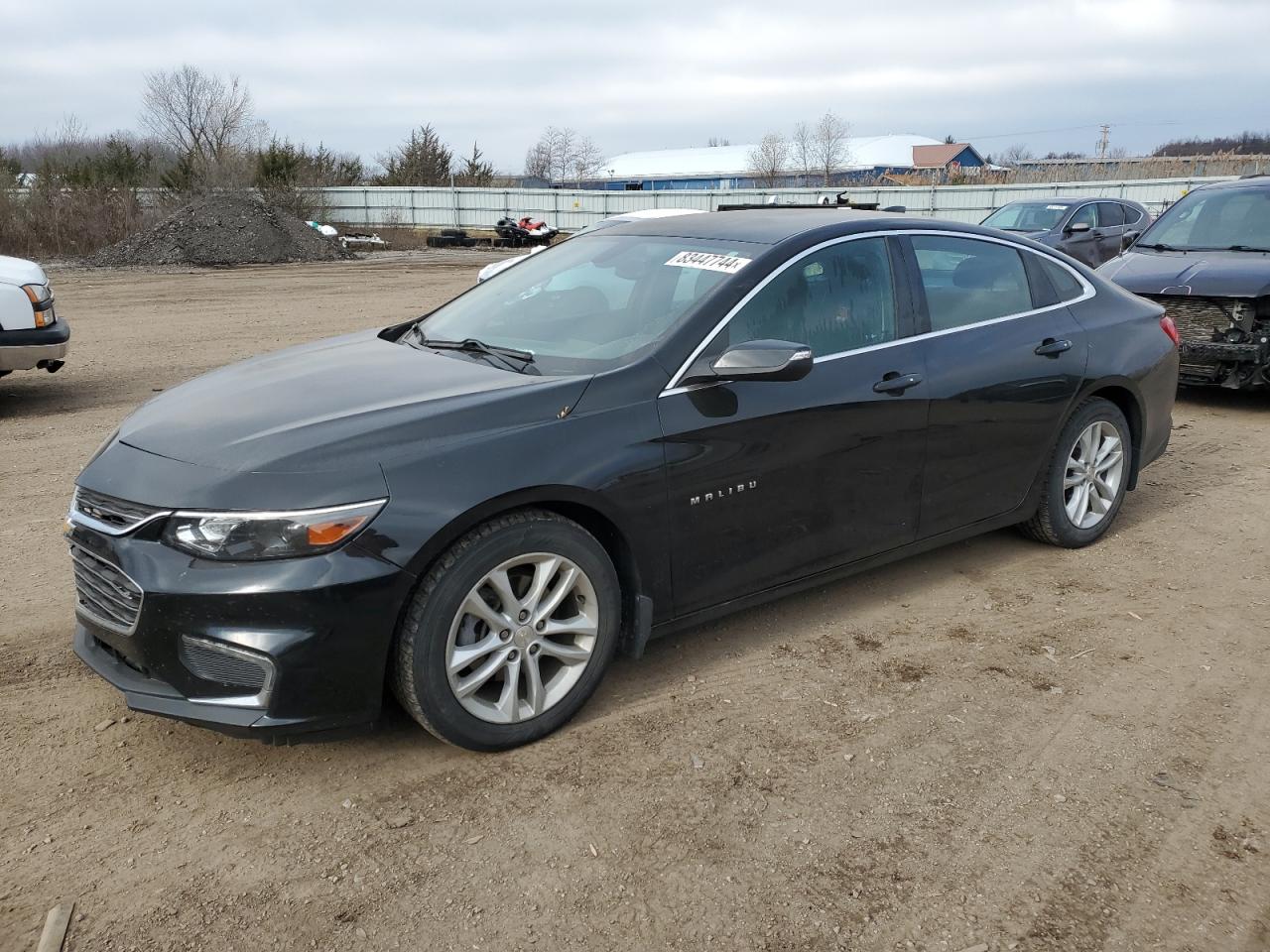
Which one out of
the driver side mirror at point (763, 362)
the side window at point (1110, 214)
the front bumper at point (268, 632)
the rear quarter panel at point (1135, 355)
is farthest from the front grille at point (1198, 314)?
the side window at point (1110, 214)

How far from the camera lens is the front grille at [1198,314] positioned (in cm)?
816

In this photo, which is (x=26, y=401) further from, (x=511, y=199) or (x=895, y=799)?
(x=511, y=199)

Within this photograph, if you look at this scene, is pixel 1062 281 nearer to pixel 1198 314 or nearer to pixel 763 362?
pixel 763 362

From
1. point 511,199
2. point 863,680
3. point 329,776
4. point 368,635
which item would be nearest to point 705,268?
point 863,680

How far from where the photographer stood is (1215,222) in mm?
9289

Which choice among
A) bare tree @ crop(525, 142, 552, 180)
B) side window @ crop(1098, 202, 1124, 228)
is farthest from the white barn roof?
side window @ crop(1098, 202, 1124, 228)

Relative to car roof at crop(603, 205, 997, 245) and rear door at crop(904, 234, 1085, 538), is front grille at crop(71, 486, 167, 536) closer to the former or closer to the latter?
car roof at crop(603, 205, 997, 245)

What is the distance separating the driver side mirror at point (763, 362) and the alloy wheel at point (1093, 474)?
83.9 inches

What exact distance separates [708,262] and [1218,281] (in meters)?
5.98

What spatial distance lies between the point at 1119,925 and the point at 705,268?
8.45ft

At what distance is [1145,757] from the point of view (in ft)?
11.1

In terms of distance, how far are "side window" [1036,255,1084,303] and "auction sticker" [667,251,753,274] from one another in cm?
188

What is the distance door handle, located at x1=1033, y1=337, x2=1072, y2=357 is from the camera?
4820 millimetres

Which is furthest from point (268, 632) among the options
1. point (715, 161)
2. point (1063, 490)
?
point (715, 161)
